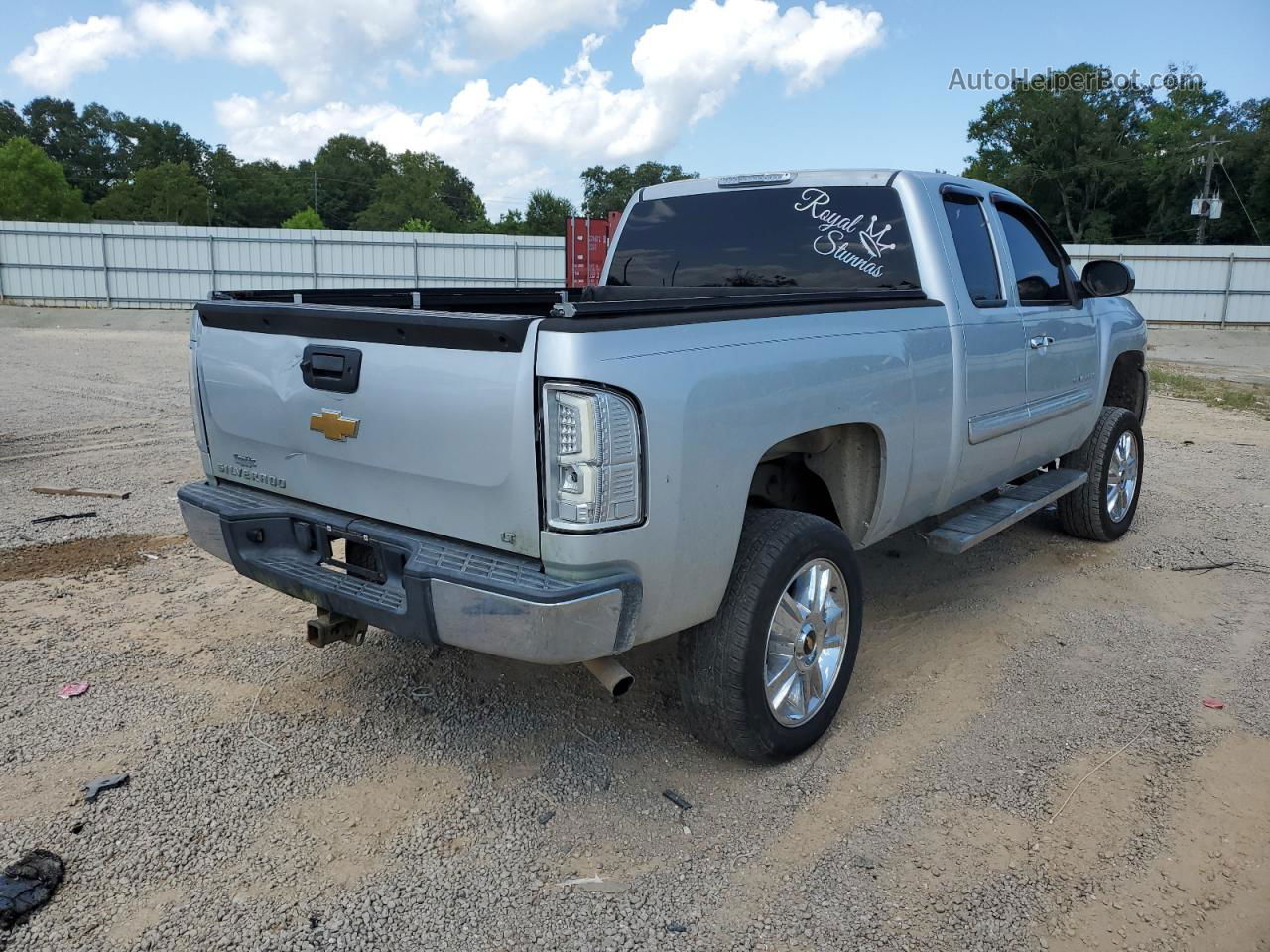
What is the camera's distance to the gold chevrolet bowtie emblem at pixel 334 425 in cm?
288

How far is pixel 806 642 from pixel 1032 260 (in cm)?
284

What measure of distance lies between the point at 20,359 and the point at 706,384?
15.1 metres

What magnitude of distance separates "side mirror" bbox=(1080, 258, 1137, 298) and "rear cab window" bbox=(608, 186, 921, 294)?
1.67 meters

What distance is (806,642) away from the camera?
10.6 feet

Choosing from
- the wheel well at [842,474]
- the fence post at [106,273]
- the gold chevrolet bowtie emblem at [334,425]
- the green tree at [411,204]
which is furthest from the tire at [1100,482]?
the green tree at [411,204]

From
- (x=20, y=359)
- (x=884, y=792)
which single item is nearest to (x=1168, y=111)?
(x=20, y=359)

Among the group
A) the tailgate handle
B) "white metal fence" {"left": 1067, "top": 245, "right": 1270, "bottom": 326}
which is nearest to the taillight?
the tailgate handle

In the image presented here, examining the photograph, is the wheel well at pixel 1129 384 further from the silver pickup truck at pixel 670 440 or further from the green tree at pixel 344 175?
the green tree at pixel 344 175

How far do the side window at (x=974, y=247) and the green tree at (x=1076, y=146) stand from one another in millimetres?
51131

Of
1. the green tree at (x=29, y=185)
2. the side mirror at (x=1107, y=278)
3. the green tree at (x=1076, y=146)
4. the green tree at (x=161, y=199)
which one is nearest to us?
the side mirror at (x=1107, y=278)

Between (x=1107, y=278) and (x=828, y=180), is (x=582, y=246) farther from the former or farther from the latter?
(x=828, y=180)

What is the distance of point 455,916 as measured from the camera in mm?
2518

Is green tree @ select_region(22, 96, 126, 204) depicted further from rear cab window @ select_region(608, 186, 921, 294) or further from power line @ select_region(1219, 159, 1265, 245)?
rear cab window @ select_region(608, 186, 921, 294)

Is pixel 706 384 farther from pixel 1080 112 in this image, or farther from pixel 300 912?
pixel 1080 112
